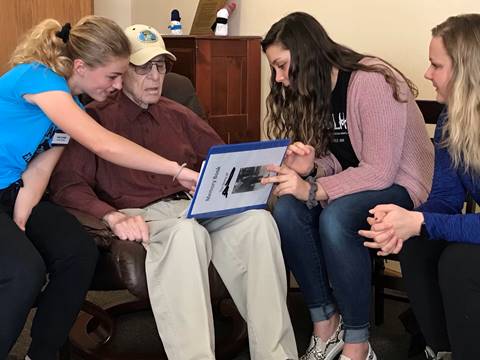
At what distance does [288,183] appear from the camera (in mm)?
1967

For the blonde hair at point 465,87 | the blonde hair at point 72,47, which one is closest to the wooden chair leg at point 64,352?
the blonde hair at point 72,47

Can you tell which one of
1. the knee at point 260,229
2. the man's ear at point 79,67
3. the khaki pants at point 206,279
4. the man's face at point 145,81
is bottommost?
the khaki pants at point 206,279

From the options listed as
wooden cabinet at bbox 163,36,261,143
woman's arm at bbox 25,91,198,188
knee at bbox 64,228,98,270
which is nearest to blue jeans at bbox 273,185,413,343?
woman's arm at bbox 25,91,198,188

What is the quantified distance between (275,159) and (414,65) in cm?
106

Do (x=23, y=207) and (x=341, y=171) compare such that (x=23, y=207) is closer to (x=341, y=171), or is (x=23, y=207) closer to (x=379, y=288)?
(x=341, y=171)

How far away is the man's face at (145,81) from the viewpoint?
7.09 ft

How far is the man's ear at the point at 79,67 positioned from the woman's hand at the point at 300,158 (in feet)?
2.03

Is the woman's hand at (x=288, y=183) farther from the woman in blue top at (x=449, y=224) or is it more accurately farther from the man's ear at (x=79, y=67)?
the man's ear at (x=79, y=67)

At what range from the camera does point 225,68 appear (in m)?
3.25

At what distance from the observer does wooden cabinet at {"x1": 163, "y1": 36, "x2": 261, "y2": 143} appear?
318 cm

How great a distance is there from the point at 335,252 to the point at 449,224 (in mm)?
322

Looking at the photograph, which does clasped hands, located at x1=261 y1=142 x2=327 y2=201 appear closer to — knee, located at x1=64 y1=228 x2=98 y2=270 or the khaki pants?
the khaki pants

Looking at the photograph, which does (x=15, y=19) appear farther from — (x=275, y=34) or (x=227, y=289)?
(x=227, y=289)

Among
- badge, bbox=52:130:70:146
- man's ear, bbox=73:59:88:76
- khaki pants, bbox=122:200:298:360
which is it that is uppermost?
man's ear, bbox=73:59:88:76
